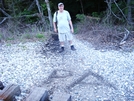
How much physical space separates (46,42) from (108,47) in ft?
8.13

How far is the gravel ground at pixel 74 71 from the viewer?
373 centimetres

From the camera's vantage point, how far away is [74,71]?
4.64 metres

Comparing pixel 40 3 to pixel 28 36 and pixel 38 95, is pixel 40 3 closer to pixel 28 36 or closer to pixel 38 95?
pixel 28 36

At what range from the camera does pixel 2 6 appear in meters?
13.6

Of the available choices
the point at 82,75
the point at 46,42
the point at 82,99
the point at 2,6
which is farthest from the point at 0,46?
the point at 2,6

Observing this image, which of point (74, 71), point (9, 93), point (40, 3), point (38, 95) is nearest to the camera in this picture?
point (38, 95)

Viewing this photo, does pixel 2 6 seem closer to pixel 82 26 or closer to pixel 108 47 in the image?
pixel 82 26

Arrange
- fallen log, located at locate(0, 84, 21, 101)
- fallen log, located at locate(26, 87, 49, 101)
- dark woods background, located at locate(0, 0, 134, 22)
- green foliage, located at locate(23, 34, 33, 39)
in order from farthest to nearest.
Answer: dark woods background, located at locate(0, 0, 134, 22), green foliage, located at locate(23, 34, 33, 39), fallen log, located at locate(0, 84, 21, 101), fallen log, located at locate(26, 87, 49, 101)

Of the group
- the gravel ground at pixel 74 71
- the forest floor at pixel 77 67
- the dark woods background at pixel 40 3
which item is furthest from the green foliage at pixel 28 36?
the dark woods background at pixel 40 3

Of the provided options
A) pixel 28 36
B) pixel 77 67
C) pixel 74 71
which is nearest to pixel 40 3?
pixel 28 36

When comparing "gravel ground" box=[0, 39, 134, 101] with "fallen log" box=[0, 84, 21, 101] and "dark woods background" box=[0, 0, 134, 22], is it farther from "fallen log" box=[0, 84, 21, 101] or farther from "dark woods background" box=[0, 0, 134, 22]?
"dark woods background" box=[0, 0, 134, 22]

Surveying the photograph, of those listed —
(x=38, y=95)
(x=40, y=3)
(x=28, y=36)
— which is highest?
(x=40, y=3)

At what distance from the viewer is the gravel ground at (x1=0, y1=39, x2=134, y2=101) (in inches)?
147

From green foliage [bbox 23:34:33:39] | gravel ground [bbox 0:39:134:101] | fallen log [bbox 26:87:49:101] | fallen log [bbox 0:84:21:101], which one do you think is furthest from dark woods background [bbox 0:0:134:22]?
fallen log [bbox 26:87:49:101]
